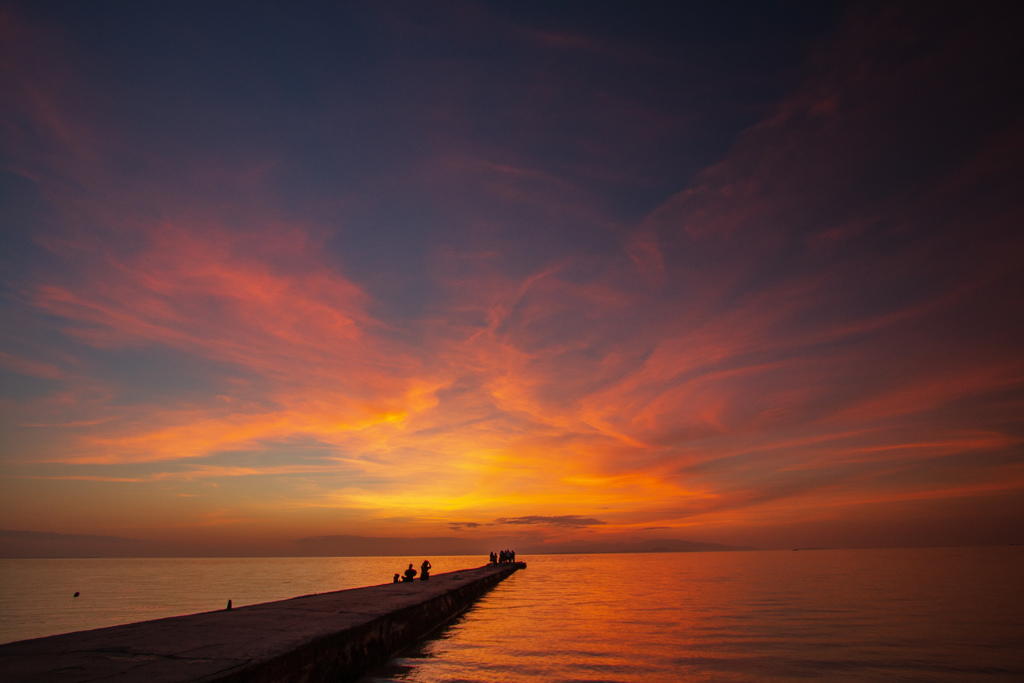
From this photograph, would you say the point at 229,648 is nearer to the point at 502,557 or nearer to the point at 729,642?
the point at 729,642

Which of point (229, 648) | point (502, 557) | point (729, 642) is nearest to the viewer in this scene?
point (229, 648)

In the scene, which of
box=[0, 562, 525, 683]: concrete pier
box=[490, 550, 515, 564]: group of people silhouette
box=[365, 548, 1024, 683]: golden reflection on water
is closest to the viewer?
box=[0, 562, 525, 683]: concrete pier

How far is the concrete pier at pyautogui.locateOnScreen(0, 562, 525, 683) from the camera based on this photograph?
5820mm

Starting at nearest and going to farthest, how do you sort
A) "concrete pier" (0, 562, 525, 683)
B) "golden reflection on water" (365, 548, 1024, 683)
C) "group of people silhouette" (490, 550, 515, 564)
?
"concrete pier" (0, 562, 525, 683) < "golden reflection on water" (365, 548, 1024, 683) < "group of people silhouette" (490, 550, 515, 564)

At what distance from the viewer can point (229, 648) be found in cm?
705

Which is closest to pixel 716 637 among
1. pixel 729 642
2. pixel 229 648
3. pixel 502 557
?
pixel 729 642

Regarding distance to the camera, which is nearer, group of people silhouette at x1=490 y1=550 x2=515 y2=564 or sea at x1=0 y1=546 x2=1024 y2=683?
sea at x1=0 y1=546 x2=1024 y2=683

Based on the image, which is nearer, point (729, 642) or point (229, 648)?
point (229, 648)

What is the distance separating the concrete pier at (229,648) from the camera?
582 cm

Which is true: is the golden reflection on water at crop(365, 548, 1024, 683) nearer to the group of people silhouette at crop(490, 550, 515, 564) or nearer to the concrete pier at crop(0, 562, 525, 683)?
the concrete pier at crop(0, 562, 525, 683)

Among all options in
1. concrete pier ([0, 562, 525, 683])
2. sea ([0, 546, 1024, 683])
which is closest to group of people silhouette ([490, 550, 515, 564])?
sea ([0, 546, 1024, 683])

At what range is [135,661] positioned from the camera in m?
6.34

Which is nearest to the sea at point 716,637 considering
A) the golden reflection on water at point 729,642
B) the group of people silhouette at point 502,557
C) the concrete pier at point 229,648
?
the golden reflection on water at point 729,642

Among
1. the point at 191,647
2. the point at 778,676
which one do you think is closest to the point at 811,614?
the point at 778,676
